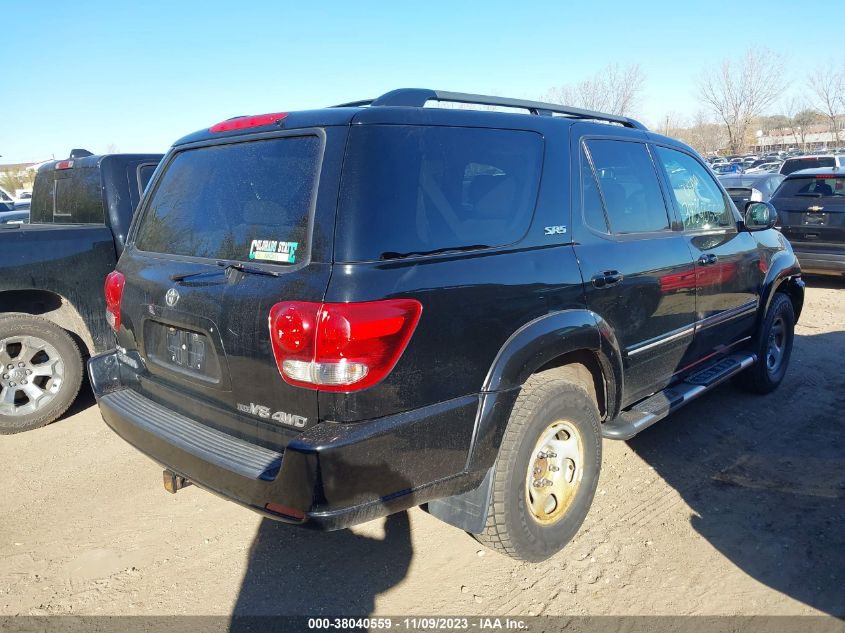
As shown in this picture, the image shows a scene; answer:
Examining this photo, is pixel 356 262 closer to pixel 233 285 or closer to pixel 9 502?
pixel 233 285

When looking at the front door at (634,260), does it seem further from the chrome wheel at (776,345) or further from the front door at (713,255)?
the chrome wheel at (776,345)

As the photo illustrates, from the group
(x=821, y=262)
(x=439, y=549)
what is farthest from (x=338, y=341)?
(x=821, y=262)

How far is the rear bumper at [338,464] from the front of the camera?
2186mm

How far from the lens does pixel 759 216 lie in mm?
4523

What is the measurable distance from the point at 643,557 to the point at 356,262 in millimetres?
2060

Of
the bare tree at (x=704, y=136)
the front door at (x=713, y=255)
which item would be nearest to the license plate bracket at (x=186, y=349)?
the front door at (x=713, y=255)

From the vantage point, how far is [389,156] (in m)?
2.40

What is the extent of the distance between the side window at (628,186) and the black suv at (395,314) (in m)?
0.02

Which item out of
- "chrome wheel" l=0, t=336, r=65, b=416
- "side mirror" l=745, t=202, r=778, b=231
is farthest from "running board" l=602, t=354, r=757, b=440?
"chrome wheel" l=0, t=336, r=65, b=416

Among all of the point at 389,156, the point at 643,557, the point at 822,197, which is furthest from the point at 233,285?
the point at 822,197

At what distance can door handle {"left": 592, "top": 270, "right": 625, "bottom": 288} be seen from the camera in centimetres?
312

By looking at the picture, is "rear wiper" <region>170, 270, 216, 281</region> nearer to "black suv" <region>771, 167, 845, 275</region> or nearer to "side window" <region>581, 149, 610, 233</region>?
"side window" <region>581, 149, 610, 233</region>

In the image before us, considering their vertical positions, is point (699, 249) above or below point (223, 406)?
above

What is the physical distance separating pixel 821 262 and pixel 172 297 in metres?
9.26
